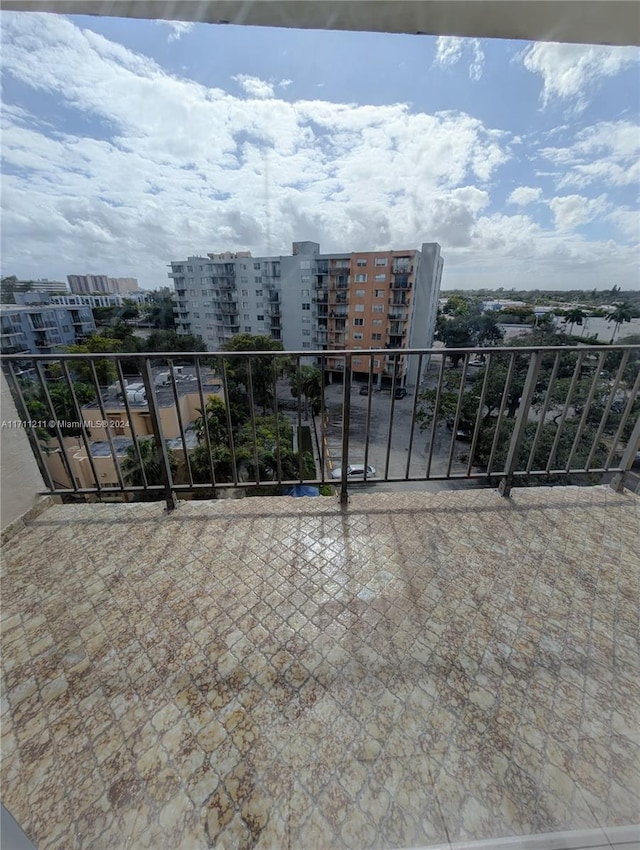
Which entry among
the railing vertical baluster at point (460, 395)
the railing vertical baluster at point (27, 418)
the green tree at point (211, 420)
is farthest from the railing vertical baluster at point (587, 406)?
the railing vertical baluster at point (27, 418)

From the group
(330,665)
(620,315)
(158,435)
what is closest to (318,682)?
(330,665)

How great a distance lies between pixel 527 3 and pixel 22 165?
287 cm

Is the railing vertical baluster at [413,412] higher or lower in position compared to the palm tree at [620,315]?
lower

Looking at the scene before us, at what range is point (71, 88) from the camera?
238cm

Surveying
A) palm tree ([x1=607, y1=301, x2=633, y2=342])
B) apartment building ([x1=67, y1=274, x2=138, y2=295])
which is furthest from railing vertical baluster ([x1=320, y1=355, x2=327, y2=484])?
apartment building ([x1=67, y1=274, x2=138, y2=295])

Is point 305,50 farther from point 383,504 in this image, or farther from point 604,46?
point 383,504

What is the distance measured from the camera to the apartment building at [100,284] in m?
3.99

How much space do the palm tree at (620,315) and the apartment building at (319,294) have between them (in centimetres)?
1035

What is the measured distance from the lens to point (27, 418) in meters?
1.88

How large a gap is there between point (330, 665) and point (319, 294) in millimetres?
19157

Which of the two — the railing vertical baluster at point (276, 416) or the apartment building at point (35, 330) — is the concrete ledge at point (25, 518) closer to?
the apartment building at point (35, 330)

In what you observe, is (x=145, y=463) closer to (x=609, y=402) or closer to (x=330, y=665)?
(x=330, y=665)

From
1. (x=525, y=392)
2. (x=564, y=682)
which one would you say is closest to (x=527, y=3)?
(x=525, y=392)

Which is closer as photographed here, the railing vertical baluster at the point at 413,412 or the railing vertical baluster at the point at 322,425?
the railing vertical baluster at the point at 322,425
